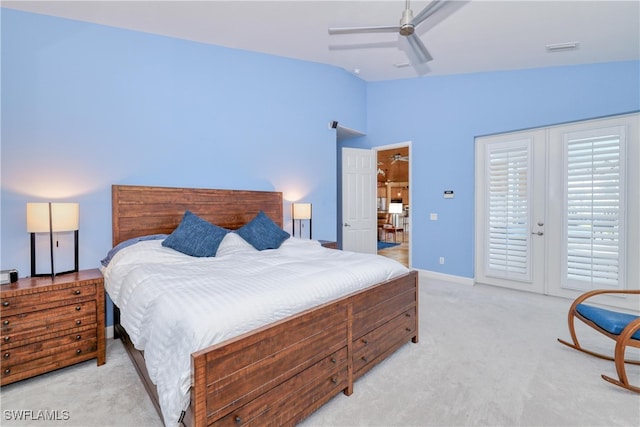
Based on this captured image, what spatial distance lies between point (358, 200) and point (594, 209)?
3.29 metres

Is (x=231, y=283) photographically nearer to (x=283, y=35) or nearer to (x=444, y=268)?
(x=283, y=35)

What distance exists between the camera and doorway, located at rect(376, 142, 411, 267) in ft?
25.1

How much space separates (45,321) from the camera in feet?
6.96

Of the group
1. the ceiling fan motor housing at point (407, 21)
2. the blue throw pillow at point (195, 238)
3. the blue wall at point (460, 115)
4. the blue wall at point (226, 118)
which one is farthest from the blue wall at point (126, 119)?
the ceiling fan motor housing at point (407, 21)

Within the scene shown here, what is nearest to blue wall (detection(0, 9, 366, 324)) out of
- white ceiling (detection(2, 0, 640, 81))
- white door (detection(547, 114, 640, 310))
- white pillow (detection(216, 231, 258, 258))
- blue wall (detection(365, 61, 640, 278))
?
white ceiling (detection(2, 0, 640, 81))

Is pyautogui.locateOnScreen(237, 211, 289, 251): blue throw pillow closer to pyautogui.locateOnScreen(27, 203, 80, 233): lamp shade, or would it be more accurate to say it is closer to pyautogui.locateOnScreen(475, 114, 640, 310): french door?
pyautogui.locateOnScreen(27, 203, 80, 233): lamp shade

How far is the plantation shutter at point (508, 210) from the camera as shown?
4.18 meters

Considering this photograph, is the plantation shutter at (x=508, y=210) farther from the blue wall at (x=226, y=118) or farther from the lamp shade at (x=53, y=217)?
the lamp shade at (x=53, y=217)

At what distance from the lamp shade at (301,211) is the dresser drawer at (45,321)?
2.54 meters

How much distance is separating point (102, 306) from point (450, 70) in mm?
5166

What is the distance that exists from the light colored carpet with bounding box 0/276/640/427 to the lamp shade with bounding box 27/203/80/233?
1.11 metres

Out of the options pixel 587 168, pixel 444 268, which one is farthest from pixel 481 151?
pixel 444 268

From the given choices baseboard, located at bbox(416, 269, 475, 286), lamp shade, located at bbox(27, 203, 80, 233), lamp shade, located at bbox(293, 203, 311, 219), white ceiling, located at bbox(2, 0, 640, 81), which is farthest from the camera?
baseboard, located at bbox(416, 269, 475, 286)

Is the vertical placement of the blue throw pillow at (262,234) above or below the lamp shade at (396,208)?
below
